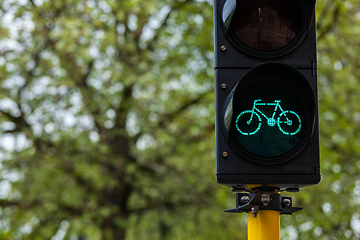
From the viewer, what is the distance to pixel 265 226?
6.58 feet

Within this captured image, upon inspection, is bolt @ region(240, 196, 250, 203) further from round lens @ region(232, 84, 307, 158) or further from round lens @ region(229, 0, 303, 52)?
round lens @ region(229, 0, 303, 52)

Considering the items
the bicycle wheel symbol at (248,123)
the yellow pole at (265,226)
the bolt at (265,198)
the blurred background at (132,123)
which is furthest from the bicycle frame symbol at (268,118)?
the blurred background at (132,123)

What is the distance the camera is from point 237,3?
2.03 m

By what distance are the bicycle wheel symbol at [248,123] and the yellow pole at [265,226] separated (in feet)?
1.30

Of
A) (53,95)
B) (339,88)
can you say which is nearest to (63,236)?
(53,95)

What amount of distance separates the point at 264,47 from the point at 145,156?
6549mm

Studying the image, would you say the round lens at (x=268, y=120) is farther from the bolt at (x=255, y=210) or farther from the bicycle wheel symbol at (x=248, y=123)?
the bolt at (x=255, y=210)

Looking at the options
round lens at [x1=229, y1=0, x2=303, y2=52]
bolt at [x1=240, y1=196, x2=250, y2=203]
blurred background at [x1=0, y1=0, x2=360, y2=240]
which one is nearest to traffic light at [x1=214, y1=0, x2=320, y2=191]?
round lens at [x1=229, y1=0, x2=303, y2=52]

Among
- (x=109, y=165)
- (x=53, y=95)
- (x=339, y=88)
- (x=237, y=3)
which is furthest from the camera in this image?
(x=109, y=165)

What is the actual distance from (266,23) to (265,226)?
910mm

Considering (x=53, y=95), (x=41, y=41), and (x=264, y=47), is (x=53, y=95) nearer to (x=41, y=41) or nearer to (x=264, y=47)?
(x=41, y=41)

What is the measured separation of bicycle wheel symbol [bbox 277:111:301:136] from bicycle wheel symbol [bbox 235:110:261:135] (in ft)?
0.31

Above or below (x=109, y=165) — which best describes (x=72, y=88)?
above

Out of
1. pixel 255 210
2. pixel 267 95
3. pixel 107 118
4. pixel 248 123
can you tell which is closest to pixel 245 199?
pixel 255 210
